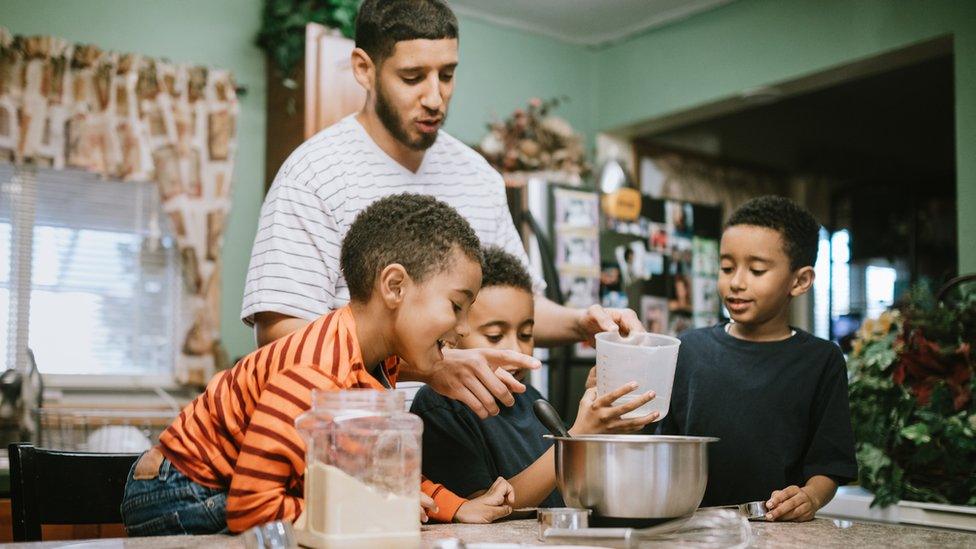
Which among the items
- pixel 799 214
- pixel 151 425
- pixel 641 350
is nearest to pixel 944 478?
pixel 799 214

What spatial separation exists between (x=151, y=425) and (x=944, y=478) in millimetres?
2639

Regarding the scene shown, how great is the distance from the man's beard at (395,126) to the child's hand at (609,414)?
2.17 ft

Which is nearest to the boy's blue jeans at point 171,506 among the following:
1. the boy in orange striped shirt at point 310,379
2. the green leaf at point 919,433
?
the boy in orange striped shirt at point 310,379

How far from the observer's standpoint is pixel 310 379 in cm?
110

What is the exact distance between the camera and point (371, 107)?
5.87 feet

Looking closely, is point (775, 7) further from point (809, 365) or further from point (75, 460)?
point (75, 460)

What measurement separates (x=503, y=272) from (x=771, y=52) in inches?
122

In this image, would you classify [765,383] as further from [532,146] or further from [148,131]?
[148,131]

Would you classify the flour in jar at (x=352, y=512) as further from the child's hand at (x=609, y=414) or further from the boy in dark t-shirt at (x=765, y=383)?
the boy in dark t-shirt at (x=765, y=383)

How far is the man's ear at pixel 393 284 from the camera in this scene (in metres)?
1.26

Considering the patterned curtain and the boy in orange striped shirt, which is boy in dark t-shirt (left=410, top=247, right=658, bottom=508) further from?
the patterned curtain

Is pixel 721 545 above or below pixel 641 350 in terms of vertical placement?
below

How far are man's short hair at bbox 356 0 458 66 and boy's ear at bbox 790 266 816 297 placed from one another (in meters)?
0.88

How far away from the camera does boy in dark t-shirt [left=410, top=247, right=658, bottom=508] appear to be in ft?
4.21
